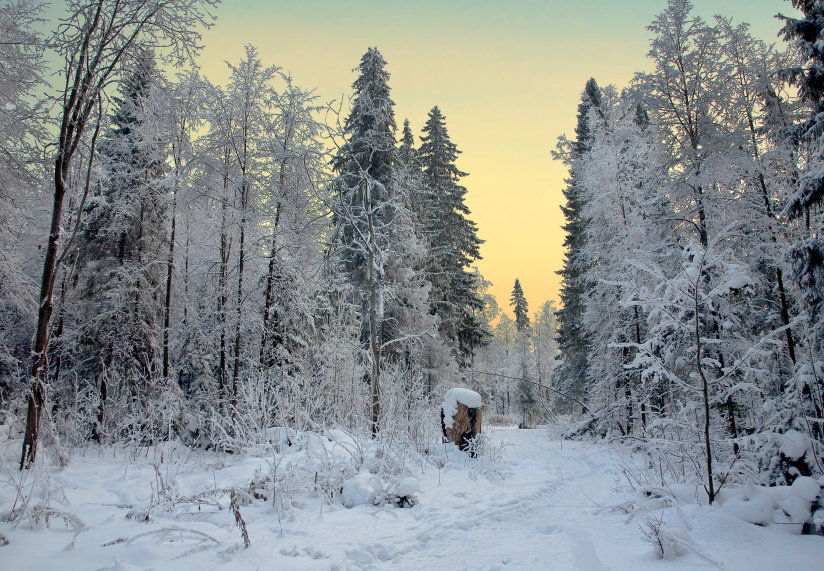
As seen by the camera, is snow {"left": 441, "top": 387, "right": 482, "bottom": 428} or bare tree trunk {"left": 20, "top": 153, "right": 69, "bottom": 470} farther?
snow {"left": 441, "top": 387, "right": 482, "bottom": 428}

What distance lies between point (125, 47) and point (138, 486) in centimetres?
520

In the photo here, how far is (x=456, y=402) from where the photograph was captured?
8.51 m

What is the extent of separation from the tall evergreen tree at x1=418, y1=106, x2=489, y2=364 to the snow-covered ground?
14.6 metres

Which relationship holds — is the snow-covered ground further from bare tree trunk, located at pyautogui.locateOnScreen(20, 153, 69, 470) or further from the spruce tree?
the spruce tree

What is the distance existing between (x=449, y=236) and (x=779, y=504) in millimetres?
18539

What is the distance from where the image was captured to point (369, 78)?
51.8ft

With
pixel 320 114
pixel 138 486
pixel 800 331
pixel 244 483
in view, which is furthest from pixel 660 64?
pixel 138 486

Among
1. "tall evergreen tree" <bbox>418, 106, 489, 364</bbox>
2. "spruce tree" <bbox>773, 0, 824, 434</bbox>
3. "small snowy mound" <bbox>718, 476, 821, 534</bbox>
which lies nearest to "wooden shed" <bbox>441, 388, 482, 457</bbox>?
"spruce tree" <bbox>773, 0, 824, 434</bbox>

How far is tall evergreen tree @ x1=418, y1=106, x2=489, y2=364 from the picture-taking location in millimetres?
20141

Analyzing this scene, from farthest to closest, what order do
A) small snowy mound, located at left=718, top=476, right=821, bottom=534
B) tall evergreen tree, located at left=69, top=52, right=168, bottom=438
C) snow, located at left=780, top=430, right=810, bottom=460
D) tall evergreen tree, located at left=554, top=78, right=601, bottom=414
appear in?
A: 1. tall evergreen tree, located at left=554, top=78, right=601, bottom=414
2. tall evergreen tree, located at left=69, top=52, right=168, bottom=438
3. snow, located at left=780, top=430, right=810, bottom=460
4. small snowy mound, located at left=718, top=476, right=821, bottom=534

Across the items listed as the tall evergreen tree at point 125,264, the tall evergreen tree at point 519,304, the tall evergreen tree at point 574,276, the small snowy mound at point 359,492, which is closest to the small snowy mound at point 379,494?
the small snowy mound at point 359,492

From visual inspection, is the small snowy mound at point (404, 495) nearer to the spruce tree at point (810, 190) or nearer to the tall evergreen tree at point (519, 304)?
the spruce tree at point (810, 190)

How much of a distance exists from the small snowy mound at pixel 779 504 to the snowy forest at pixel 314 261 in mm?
34

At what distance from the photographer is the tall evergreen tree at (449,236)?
66.1ft
